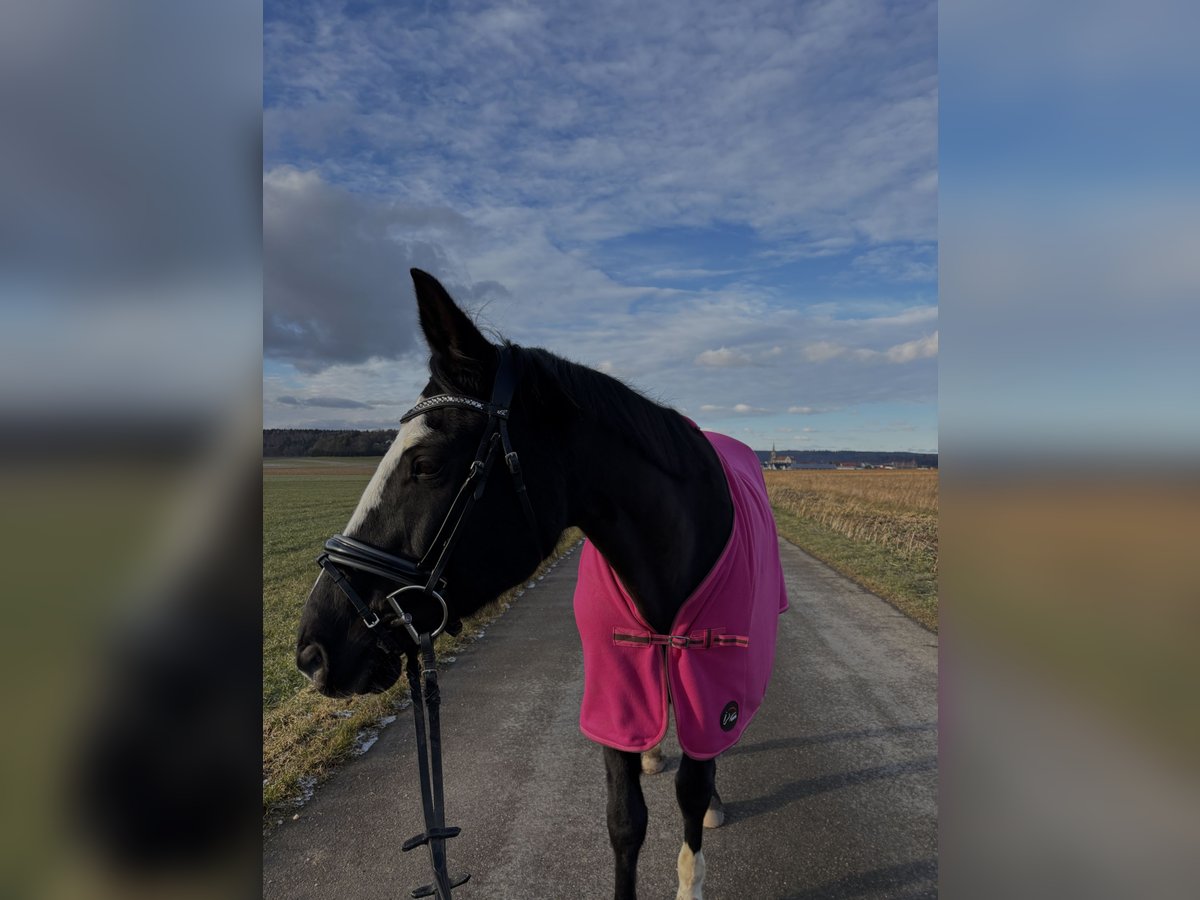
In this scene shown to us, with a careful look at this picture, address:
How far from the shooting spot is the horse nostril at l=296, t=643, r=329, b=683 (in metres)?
2.05

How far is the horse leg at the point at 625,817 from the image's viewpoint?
2881 millimetres

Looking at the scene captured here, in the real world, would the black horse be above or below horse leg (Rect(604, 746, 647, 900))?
above

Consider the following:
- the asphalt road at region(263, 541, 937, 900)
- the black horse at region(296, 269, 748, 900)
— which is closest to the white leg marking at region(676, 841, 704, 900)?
the asphalt road at region(263, 541, 937, 900)

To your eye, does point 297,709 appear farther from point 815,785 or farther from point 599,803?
point 815,785

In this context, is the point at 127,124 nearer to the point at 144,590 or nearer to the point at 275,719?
the point at 144,590

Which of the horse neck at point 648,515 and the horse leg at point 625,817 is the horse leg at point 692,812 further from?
the horse neck at point 648,515

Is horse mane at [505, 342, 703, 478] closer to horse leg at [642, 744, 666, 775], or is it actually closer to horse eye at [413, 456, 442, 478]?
horse eye at [413, 456, 442, 478]

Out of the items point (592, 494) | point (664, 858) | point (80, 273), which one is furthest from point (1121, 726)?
point (664, 858)

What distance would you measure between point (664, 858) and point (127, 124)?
389 centimetres

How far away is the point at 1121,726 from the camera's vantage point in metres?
0.67

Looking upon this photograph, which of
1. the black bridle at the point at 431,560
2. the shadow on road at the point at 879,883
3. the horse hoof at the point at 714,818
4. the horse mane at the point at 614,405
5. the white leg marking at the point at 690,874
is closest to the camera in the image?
the black bridle at the point at 431,560

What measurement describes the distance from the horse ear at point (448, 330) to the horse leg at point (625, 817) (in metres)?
1.96

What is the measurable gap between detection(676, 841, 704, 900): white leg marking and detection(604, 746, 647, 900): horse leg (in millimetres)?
274

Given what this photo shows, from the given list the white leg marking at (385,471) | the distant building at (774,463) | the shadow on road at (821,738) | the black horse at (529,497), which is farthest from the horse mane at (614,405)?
the distant building at (774,463)
